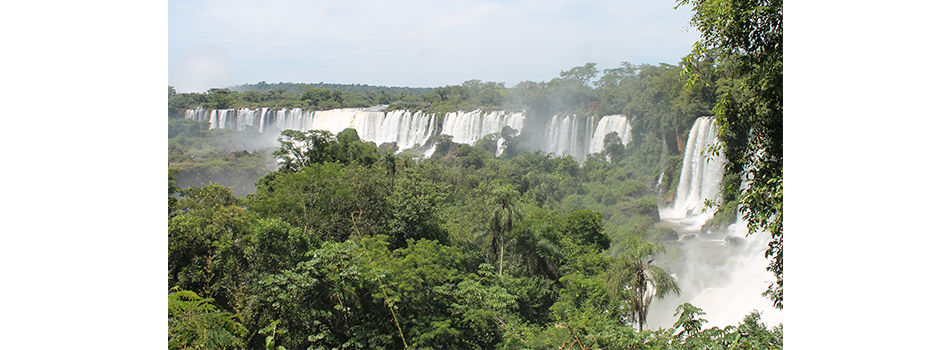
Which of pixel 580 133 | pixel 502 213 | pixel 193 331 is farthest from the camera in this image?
pixel 580 133

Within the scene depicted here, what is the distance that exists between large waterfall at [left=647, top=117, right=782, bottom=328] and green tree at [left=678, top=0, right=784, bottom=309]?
369 inches

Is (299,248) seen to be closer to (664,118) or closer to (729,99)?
(729,99)

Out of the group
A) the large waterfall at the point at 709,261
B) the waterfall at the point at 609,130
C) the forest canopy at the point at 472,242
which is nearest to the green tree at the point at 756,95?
the forest canopy at the point at 472,242

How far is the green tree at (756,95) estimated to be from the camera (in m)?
3.74

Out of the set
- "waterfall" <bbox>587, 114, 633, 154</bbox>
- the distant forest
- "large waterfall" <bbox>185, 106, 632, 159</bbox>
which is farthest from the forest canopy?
the distant forest

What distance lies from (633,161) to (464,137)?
1395cm

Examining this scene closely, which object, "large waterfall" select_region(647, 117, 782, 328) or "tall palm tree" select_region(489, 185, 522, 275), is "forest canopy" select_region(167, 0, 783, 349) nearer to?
"tall palm tree" select_region(489, 185, 522, 275)

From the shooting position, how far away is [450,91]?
49125 millimetres

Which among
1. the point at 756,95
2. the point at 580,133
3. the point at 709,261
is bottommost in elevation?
the point at 709,261

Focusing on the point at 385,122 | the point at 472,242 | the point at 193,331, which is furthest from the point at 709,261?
the point at 385,122

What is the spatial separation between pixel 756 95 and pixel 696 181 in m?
19.2

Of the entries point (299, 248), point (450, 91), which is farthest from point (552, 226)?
point (450, 91)

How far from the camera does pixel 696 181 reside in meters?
21.6

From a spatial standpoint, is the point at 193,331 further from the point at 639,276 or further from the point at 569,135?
the point at 569,135
